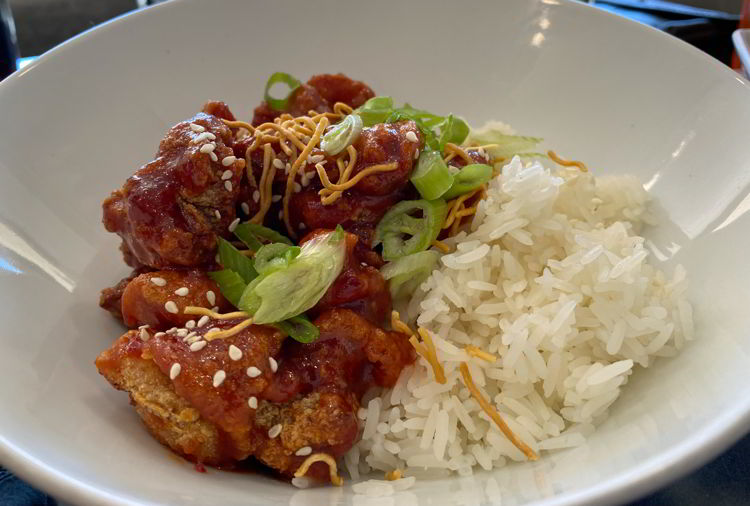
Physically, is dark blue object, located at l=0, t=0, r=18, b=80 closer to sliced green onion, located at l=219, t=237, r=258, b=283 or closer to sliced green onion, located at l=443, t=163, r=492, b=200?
sliced green onion, located at l=219, t=237, r=258, b=283

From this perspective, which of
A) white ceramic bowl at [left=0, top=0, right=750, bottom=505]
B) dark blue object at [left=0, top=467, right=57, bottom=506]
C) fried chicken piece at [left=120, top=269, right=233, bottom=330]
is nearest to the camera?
white ceramic bowl at [left=0, top=0, right=750, bottom=505]

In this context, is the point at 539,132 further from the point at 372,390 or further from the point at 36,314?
the point at 36,314

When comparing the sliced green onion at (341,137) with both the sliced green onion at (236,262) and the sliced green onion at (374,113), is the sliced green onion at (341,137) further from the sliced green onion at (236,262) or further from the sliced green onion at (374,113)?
the sliced green onion at (236,262)

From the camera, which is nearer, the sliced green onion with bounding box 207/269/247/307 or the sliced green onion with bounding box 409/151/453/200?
the sliced green onion with bounding box 207/269/247/307

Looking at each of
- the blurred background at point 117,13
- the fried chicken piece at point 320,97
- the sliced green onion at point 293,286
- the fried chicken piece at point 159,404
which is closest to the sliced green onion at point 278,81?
the fried chicken piece at point 320,97

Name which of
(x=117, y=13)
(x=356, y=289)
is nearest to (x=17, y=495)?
(x=356, y=289)

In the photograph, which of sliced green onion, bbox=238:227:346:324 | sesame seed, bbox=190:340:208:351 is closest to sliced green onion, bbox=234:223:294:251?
sliced green onion, bbox=238:227:346:324

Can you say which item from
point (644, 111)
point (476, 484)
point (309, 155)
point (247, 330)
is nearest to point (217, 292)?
point (247, 330)
